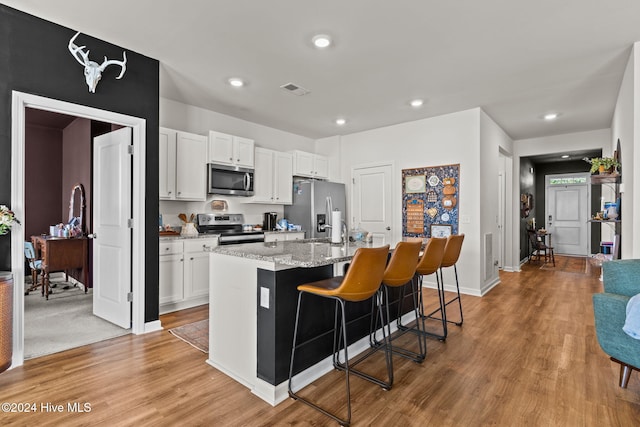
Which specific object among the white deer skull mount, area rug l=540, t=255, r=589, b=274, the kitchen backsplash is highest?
the white deer skull mount

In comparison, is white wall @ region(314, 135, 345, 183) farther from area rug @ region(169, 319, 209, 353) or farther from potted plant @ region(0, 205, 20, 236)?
potted plant @ region(0, 205, 20, 236)

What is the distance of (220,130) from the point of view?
16.5 ft

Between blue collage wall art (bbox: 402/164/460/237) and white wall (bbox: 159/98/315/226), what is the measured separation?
223 cm

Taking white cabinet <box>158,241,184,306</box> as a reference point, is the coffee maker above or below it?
above

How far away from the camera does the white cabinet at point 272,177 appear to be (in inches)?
203

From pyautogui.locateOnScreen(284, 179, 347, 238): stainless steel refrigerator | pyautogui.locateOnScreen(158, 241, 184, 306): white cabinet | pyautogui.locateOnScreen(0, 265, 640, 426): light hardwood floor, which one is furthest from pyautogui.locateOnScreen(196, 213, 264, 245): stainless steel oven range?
pyautogui.locateOnScreen(0, 265, 640, 426): light hardwood floor

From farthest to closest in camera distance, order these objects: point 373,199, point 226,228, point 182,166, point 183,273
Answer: point 373,199 → point 226,228 → point 182,166 → point 183,273

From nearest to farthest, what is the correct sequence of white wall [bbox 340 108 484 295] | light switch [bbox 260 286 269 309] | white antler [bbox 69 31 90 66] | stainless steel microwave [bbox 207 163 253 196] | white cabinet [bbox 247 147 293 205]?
light switch [bbox 260 286 269 309] → white antler [bbox 69 31 90 66] → stainless steel microwave [bbox 207 163 253 196] → white wall [bbox 340 108 484 295] → white cabinet [bbox 247 147 293 205]

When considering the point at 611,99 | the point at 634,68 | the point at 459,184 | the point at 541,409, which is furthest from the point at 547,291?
the point at 541,409

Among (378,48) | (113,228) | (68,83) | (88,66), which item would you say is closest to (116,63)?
(88,66)

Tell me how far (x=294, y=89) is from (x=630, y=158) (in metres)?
3.55

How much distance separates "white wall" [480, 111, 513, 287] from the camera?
483 centimetres

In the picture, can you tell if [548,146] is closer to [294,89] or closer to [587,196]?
[587,196]

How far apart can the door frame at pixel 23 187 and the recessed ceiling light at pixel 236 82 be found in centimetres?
110
